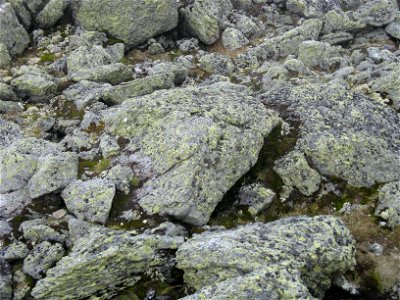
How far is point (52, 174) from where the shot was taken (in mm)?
16234

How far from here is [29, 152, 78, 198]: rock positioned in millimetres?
15906

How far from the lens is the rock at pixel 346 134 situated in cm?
1742

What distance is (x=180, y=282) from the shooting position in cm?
1293

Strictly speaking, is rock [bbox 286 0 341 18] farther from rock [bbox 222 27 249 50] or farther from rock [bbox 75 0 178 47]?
rock [bbox 75 0 178 47]

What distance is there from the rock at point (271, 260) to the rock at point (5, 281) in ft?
17.3

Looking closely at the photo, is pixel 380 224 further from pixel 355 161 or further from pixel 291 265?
pixel 291 265

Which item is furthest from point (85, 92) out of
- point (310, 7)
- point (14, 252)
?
point (310, 7)

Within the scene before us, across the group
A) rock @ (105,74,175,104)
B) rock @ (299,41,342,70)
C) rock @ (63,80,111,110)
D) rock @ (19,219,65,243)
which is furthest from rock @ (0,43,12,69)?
rock @ (299,41,342,70)

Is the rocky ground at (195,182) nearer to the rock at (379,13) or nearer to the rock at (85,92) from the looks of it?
the rock at (85,92)

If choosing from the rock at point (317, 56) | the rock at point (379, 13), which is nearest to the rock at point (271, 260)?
the rock at point (317, 56)

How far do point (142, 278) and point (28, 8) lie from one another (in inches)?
1077

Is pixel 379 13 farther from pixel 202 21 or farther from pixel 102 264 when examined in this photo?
pixel 102 264

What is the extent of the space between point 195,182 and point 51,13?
2343 centimetres

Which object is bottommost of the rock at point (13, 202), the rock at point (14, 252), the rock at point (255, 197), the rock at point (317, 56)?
the rock at point (317, 56)
